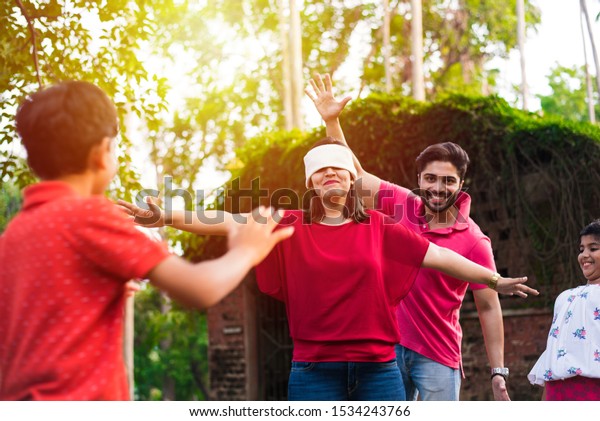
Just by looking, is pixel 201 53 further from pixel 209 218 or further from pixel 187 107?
pixel 209 218

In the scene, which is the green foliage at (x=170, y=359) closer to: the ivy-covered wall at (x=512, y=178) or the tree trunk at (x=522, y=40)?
the tree trunk at (x=522, y=40)

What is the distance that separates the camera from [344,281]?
2779 mm

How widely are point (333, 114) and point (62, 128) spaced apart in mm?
1937

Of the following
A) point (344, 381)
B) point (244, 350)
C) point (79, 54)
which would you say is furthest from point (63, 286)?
point (244, 350)

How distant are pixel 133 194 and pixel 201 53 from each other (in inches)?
531

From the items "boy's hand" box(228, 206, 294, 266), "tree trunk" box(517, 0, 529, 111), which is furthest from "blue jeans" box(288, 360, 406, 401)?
"tree trunk" box(517, 0, 529, 111)

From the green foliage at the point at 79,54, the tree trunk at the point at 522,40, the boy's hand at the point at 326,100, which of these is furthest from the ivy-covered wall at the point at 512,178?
the tree trunk at the point at 522,40

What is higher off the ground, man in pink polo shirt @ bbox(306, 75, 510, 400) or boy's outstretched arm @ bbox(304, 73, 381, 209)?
boy's outstretched arm @ bbox(304, 73, 381, 209)

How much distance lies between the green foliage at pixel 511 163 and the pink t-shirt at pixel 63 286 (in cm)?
537

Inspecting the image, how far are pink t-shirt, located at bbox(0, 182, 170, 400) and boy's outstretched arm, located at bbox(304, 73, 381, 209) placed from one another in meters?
1.92

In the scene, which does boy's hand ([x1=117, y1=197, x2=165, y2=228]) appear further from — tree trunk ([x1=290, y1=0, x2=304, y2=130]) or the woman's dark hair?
tree trunk ([x1=290, y1=0, x2=304, y2=130])

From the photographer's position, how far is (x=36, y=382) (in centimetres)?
175

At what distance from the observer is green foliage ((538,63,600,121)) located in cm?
2633

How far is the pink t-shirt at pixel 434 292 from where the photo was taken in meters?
3.57
